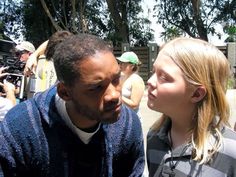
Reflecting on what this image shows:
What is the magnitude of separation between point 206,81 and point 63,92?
581 mm

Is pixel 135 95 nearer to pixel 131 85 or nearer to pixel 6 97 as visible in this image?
pixel 131 85

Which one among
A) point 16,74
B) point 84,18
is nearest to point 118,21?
point 84,18

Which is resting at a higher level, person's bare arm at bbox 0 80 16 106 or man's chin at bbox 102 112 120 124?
man's chin at bbox 102 112 120 124

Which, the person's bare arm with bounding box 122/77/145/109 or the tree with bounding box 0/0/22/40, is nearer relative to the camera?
the person's bare arm with bounding box 122/77/145/109

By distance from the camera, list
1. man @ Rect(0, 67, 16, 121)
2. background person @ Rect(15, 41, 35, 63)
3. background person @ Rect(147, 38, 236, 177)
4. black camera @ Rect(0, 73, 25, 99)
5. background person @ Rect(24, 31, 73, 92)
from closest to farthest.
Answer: background person @ Rect(147, 38, 236, 177) → man @ Rect(0, 67, 16, 121) → background person @ Rect(24, 31, 73, 92) → black camera @ Rect(0, 73, 25, 99) → background person @ Rect(15, 41, 35, 63)

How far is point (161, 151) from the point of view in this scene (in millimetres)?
2041

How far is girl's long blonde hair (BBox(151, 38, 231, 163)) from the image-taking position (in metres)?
1.90

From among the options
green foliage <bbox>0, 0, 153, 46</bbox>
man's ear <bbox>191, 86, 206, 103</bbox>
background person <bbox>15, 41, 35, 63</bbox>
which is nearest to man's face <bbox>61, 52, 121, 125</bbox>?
man's ear <bbox>191, 86, 206, 103</bbox>

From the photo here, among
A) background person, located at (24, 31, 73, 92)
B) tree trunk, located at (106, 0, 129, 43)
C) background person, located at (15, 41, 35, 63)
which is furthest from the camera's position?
tree trunk, located at (106, 0, 129, 43)

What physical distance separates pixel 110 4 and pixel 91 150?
2071 cm

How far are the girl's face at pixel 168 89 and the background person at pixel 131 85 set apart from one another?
2575 millimetres

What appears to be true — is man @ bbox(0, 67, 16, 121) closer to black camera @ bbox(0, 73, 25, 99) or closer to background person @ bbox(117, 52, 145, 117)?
black camera @ bbox(0, 73, 25, 99)

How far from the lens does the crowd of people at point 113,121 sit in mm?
1669

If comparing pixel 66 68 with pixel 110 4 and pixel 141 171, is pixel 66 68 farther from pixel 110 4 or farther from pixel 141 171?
pixel 110 4
